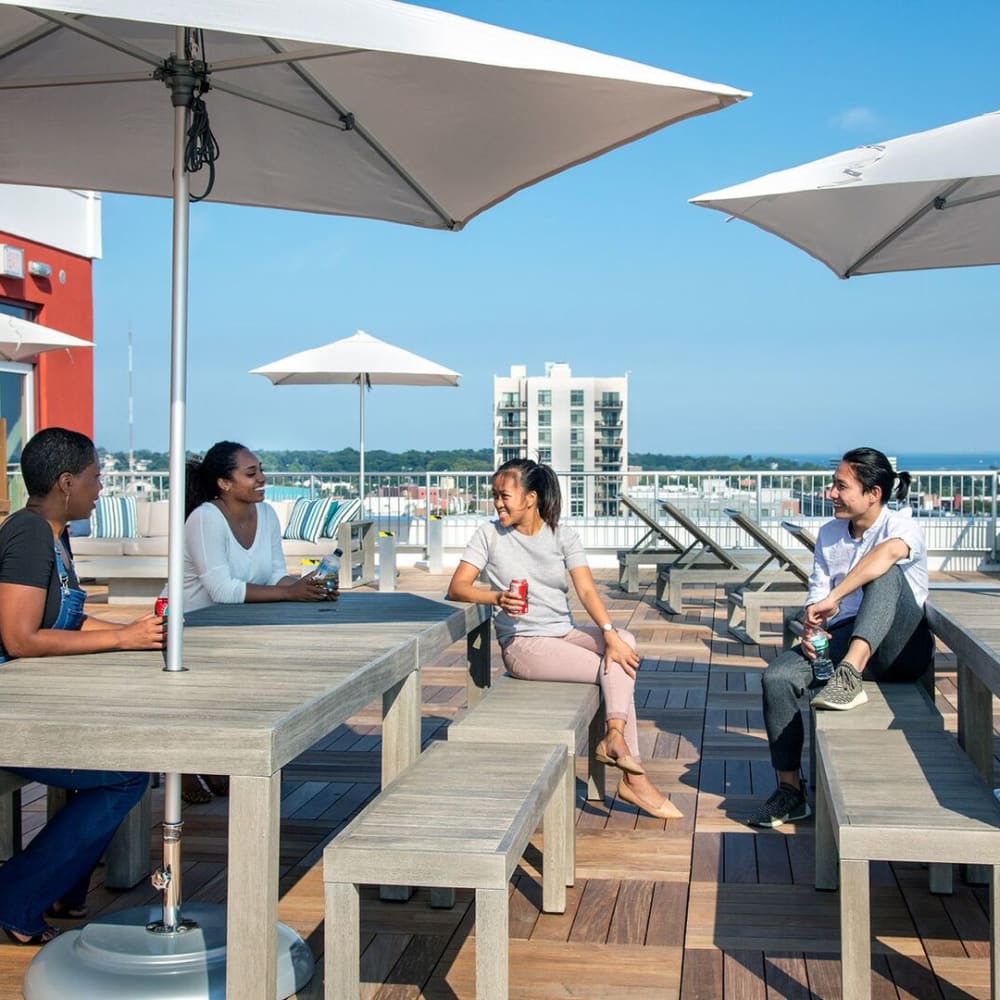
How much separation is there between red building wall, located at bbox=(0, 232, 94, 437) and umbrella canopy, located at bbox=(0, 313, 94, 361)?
2.80 meters

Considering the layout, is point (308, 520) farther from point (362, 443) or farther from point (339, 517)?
point (362, 443)

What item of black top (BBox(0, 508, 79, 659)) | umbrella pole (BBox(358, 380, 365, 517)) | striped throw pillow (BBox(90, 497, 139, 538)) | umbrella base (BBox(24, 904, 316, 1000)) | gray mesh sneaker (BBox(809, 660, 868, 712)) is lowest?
umbrella base (BBox(24, 904, 316, 1000))

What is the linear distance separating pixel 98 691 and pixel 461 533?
11.8m

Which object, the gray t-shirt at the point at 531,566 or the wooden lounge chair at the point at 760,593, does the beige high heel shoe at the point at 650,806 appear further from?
the wooden lounge chair at the point at 760,593

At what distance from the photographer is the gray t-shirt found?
4.25m

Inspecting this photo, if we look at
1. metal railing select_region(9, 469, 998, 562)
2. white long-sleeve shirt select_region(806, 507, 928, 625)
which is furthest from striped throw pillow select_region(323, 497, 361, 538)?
white long-sleeve shirt select_region(806, 507, 928, 625)

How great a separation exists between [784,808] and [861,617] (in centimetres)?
66

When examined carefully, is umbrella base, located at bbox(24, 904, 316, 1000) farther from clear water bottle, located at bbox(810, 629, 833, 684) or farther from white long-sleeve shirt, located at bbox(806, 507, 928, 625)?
white long-sleeve shirt, located at bbox(806, 507, 928, 625)

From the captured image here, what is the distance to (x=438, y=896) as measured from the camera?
3.32 metres

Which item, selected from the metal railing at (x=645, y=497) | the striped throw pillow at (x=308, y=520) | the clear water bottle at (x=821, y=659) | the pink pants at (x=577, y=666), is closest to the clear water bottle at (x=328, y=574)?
the pink pants at (x=577, y=666)

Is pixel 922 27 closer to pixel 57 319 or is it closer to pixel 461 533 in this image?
pixel 461 533

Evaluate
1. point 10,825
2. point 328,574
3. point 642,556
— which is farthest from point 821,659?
point 642,556

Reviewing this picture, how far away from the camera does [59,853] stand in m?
3.04

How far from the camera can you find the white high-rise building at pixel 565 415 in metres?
64.1
